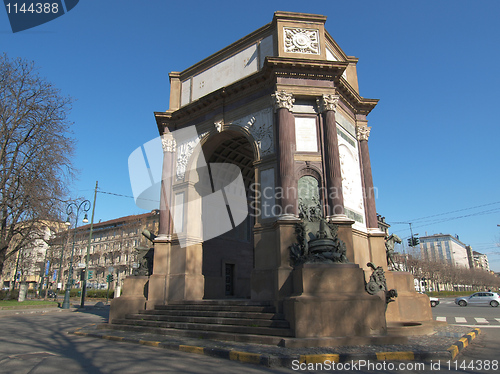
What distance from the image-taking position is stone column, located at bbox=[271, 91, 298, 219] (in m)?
13.1

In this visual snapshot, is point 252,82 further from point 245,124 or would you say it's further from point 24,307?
point 24,307

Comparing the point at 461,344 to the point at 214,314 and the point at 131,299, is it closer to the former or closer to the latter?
the point at 214,314

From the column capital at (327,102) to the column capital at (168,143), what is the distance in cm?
810

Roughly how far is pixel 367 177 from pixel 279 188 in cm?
577

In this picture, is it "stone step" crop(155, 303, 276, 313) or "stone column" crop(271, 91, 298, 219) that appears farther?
"stone column" crop(271, 91, 298, 219)

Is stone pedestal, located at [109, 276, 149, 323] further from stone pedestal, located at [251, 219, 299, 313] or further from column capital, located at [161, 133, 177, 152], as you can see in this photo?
column capital, located at [161, 133, 177, 152]

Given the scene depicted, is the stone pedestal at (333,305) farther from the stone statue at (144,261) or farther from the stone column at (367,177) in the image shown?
the stone statue at (144,261)

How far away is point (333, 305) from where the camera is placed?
32.5 feet

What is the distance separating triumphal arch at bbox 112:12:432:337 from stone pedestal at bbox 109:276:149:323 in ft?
0.29

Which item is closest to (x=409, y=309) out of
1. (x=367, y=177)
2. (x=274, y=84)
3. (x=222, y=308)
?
(x=367, y=177)

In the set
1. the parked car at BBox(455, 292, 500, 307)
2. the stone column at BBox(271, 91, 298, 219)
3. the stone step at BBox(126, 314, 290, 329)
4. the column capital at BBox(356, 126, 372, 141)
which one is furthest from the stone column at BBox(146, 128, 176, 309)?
the parked car at BBox(455, 292, 500, 307)

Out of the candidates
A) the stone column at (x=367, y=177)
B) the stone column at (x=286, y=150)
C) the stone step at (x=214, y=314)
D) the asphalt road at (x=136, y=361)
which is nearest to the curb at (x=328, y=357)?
the asphalt road at (x=136, y=361)

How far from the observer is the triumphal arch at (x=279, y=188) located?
10.9 meters

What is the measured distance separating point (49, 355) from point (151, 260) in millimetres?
8800
